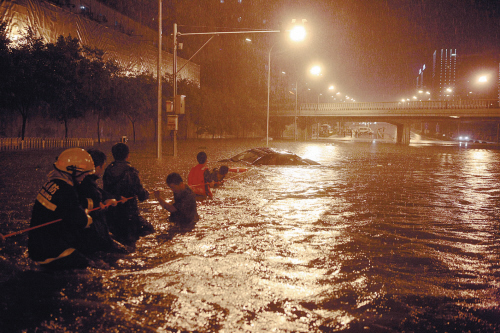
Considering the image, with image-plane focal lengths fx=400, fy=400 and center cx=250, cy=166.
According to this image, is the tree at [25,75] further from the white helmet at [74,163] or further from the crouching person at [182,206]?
the white helmet at [74,163]

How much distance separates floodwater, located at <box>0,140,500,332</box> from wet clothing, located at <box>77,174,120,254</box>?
26 centimetres

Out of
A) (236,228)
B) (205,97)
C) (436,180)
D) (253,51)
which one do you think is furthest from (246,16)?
(236,228)

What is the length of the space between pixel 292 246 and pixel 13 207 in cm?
604

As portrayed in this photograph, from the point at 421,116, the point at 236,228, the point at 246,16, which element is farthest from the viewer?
the point at 246,16

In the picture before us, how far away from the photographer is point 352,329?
11.2ft

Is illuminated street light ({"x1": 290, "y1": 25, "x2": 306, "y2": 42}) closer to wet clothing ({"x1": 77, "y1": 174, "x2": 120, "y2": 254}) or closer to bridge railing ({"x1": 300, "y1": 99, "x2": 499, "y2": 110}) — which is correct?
wet clothing ({"x1": 77, "y1": 174, "x2": 120, "y2": 254})

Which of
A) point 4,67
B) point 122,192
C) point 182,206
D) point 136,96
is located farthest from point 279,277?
point 136,96

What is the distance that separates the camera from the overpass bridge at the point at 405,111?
192 ft

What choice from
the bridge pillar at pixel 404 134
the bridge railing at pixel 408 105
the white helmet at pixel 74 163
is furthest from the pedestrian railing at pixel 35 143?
the bridge pillar at pixel 404 134

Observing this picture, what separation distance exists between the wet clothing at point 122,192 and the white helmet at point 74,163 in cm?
158

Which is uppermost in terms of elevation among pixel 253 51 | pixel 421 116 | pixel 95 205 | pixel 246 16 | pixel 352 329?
pixel 246 16

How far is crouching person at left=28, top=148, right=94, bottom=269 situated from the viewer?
411 cm

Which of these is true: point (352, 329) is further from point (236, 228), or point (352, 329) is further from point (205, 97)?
point (205, 97)

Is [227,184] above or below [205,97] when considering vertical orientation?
below
